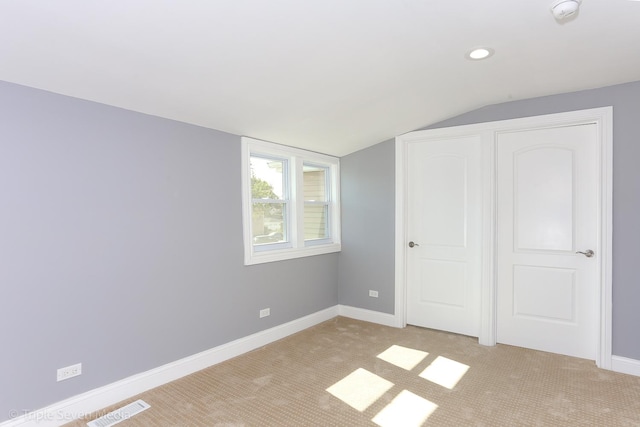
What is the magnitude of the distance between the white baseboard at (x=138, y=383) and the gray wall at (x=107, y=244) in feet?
0.19

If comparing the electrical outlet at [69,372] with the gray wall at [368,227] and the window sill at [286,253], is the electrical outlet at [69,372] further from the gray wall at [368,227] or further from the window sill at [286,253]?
the gray wall at [368,227]

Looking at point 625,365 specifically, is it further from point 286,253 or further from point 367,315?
point 286,253

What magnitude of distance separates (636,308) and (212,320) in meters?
3.52

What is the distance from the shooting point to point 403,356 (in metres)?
3.31

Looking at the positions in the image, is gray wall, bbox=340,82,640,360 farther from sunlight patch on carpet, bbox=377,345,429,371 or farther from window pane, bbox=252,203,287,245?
window pane, bbox=252,203,287,245

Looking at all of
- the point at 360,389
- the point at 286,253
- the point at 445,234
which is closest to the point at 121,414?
the point at 360,389

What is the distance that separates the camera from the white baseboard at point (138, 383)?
2.18 meters

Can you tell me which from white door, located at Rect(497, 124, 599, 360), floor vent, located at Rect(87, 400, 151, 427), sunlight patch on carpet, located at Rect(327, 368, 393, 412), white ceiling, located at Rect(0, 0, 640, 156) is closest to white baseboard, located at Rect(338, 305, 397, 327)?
white door, located at Rect(497, 124, 599, 360)

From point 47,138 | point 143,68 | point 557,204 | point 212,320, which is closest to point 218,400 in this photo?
point 212,320

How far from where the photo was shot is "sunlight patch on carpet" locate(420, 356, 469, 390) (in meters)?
2.82

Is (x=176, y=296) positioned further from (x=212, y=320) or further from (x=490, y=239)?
(x=490, y=239)

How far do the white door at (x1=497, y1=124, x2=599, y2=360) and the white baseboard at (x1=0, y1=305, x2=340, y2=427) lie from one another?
2.35m

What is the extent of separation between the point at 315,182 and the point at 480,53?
8.16ft

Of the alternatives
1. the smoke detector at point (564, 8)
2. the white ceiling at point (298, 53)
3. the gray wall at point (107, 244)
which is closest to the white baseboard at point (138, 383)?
the gray wall at point (107, 244)
